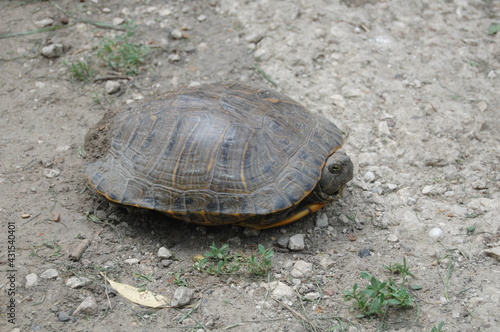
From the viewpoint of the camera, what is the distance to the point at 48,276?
3.49 m

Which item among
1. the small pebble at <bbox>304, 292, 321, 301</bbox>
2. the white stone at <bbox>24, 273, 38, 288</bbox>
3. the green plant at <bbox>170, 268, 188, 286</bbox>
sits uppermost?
the white stone at <bbox>24, 273, 38, 288</bbox>

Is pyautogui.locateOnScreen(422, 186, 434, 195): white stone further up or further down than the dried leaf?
further up

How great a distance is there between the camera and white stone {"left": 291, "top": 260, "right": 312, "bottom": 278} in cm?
373

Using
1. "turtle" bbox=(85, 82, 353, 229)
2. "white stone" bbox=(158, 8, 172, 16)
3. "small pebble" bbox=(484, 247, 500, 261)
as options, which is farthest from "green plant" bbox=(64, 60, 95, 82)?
"small pebble" bbox=(484, 247, 500, 261)

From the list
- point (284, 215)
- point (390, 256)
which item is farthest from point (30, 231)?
point (390, 256)

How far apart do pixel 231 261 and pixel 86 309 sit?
1175 millimetres

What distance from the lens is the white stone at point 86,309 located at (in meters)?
3.27

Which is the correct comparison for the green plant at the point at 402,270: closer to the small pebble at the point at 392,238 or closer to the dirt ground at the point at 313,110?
the dirt ground at the point at 313,110

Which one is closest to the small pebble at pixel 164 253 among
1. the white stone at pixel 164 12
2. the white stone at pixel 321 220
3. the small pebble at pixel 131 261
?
the small pebble at pixel 131 261

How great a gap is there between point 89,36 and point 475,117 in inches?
190

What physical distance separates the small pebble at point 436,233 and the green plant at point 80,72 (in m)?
4.19

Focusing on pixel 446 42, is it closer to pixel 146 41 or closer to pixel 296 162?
pixel 296 162

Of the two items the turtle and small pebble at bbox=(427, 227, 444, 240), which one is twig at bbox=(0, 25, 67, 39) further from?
small pebble at bbox=(427, 227, 444, 240)

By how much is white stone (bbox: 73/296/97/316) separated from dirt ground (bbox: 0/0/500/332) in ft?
0.10
